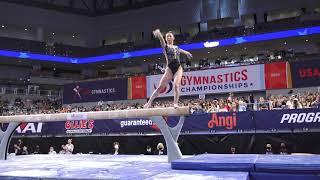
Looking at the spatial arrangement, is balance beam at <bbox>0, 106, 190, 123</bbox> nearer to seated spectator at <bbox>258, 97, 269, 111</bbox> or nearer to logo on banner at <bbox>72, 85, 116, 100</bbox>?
seated spectator at <bbox>258, 97, 269, 111</bbox>

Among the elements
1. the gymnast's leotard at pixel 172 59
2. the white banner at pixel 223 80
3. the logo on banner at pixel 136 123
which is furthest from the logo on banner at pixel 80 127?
the gymnast's leotard at pixel 172 59

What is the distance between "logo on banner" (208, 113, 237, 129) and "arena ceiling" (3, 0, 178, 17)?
22787mm

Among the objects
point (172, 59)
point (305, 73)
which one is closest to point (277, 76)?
point (305, 73)

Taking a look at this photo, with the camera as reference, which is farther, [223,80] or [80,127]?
[223,80]

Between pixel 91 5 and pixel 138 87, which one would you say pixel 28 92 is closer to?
pixel 91 5

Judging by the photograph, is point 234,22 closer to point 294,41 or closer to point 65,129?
point 294,41

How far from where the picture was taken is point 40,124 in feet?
55.2

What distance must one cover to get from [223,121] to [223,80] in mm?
8383

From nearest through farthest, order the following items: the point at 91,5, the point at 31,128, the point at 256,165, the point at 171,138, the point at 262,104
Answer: the point at 256,165 → the point at 171,138 → the point at 262,104 → the point at 31,128 → the point at 91,5

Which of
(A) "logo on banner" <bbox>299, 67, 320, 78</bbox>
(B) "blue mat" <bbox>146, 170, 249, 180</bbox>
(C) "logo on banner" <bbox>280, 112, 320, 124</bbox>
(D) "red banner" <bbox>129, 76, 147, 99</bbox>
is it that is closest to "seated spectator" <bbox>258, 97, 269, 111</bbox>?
(C) "logo on banner" <bbox>280, 112, 320, 124</bbox>

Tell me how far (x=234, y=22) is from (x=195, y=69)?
11141mm

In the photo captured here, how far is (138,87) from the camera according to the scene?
24.5 meters

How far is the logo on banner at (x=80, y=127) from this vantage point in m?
15.5

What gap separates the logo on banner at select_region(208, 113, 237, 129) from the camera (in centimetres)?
1239
